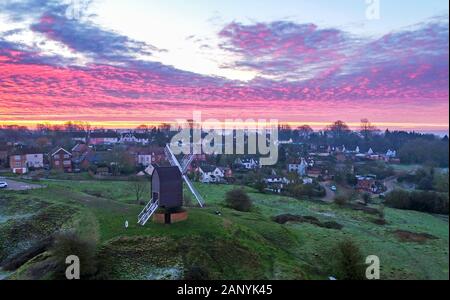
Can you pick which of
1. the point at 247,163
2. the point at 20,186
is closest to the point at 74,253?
the point at 20,186

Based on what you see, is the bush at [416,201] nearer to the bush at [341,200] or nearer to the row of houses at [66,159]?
the bush at [341,200]

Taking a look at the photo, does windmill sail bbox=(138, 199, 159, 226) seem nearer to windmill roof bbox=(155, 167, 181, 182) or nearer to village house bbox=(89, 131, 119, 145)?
windmill roof bbox=(155, 167, 181, 182)

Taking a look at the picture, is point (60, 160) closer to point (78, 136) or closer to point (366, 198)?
point (78, 136)

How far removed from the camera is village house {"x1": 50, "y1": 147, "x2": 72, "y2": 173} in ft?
188

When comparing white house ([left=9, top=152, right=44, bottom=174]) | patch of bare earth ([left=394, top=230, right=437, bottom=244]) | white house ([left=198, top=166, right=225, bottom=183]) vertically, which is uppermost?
white house ([left=9, top=152, right=44, bottom=174])

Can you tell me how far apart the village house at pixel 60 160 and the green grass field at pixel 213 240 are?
27.4 metres

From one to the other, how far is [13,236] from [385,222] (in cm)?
2682

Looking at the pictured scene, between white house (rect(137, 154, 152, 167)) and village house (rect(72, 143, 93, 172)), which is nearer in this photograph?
village house (rect(72, 143, 93, 172))

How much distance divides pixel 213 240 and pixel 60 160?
45856 mm

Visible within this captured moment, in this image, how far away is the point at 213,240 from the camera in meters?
19.7

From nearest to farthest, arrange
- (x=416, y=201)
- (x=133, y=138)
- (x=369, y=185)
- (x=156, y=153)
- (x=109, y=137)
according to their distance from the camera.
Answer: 1. (x=416, y=201)
2. (x=369, y=185)
3. (x=156, y=153)
4. (x=133, y=138)
5. (x=109, y=137)

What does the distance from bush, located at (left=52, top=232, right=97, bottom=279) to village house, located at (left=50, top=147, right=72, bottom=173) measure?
144ft

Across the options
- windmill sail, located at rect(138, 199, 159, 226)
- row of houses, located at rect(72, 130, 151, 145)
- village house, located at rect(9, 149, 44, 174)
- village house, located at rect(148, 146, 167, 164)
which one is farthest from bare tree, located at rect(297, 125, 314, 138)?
windmill sail, located at rect(138, 199, 159, 226)
